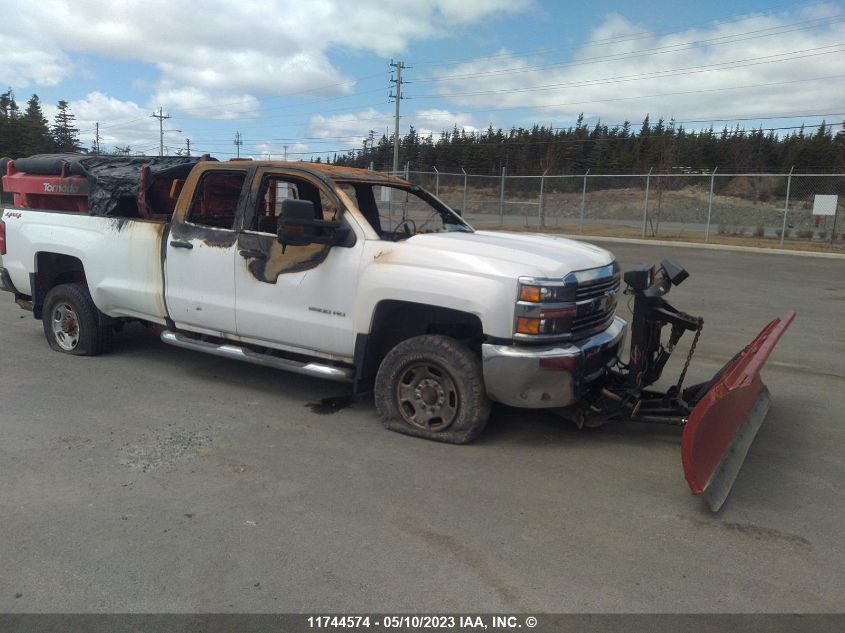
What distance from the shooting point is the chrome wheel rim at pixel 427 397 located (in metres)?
4.83

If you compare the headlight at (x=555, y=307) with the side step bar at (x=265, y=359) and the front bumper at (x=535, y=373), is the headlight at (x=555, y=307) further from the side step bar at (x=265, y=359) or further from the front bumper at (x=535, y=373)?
the side step bar at (x=265, y=359)

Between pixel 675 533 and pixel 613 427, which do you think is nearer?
pixel 675 533

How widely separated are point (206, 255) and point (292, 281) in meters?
0.95

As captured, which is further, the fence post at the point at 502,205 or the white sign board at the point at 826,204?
the fence post at the point at 502,205

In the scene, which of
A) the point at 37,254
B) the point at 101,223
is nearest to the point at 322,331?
the point at 101,223

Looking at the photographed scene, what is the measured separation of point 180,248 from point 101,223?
117 centimetres

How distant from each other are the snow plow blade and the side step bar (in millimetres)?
2502

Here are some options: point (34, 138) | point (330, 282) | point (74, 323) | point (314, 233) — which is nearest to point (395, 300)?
point (330, 282)

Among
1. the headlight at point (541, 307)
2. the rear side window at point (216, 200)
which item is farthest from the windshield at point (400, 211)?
the headlight at point (541, 307)

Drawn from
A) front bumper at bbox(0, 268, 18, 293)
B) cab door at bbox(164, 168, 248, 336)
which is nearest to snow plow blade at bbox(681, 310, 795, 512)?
cab door at bbox(164, 168, 248, 336)

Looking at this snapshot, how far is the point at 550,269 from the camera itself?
449 cm

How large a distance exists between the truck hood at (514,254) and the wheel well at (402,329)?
1.27ft

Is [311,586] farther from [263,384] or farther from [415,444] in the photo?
[263,384]

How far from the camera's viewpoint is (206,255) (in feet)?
18.8
